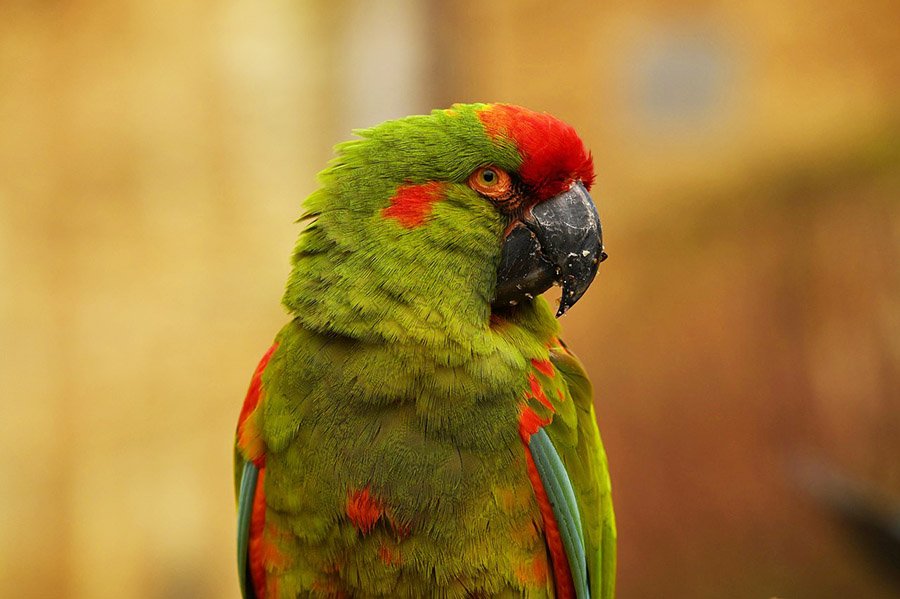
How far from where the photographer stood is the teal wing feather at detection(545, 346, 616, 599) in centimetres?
281

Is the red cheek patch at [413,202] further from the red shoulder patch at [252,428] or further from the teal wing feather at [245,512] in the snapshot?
the teal wing feather at [245,512]

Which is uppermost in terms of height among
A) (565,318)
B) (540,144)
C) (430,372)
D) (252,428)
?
(540,144)

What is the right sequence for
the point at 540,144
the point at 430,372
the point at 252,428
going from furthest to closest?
the point at 252,428, the point at 540,144, the point at 430,372

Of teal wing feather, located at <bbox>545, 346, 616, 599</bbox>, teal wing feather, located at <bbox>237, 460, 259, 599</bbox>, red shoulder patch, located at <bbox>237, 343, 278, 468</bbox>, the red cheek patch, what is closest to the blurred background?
teal wing feather, located at <bbox>545, 346, 616, 599</bbox>

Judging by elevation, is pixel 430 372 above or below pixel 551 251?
below

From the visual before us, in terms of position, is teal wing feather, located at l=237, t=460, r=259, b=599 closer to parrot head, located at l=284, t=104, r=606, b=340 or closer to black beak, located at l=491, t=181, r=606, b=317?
parrot head, located at l=284, t=104, r=606, b=340

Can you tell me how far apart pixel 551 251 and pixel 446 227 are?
308mm

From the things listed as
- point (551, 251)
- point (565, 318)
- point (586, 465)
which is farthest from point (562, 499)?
point (565, 318)

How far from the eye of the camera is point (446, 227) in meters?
2.62

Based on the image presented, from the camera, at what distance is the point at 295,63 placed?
723 cm

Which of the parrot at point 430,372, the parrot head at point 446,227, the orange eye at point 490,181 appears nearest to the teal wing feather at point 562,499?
the parrot at point 430,372

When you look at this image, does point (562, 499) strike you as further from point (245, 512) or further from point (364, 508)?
point (245, 512)

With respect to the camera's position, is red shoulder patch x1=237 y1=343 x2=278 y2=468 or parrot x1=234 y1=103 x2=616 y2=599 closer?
parrot x1=234 y1=103 x2=616 y2=599

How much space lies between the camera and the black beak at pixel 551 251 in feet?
8.79
